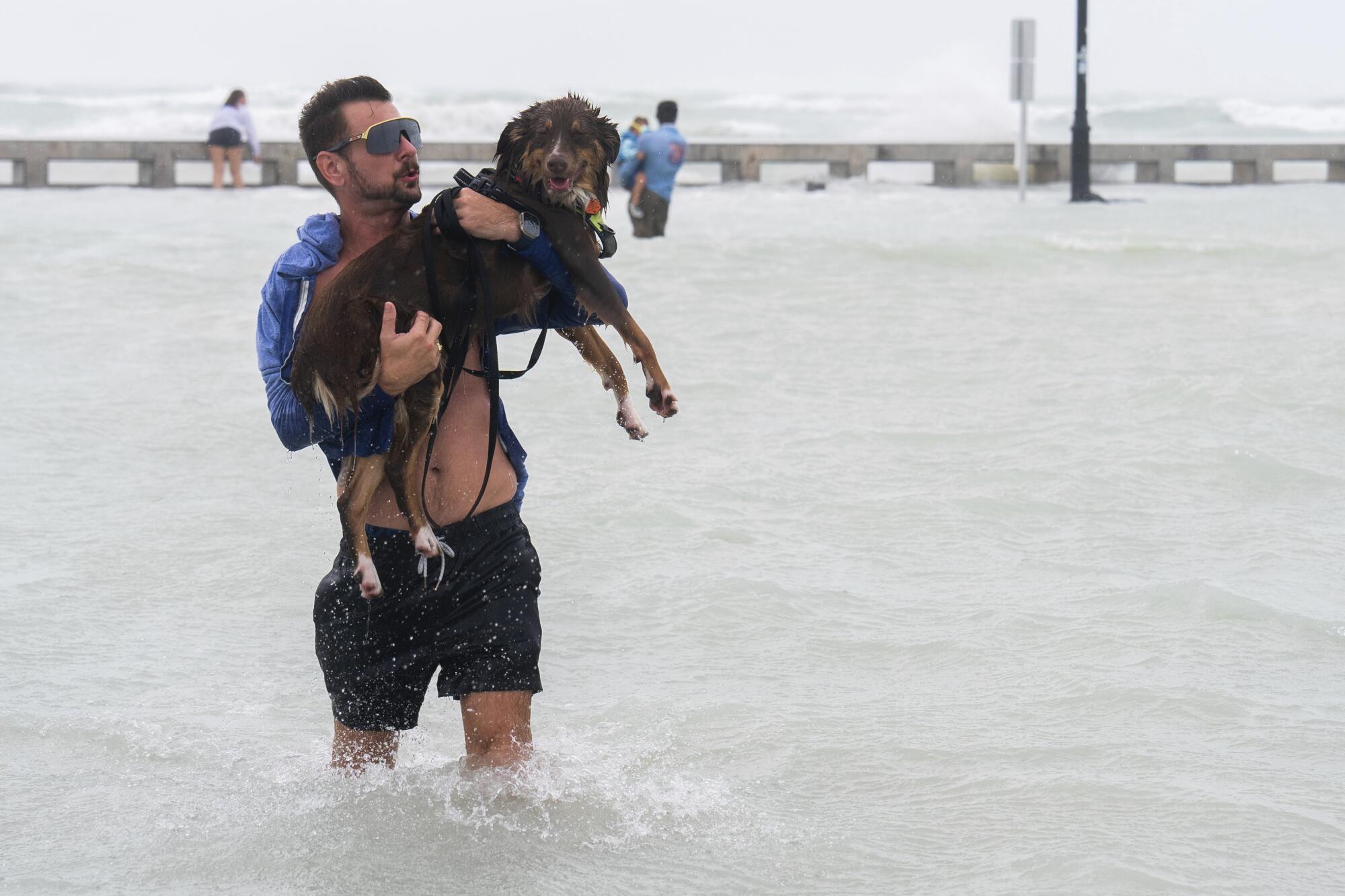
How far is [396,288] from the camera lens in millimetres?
3391

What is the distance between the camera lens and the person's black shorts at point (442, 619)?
11.8 feet

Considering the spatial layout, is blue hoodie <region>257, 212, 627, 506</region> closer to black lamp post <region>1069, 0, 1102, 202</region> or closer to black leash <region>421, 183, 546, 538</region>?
black leash <region>421, 183, 546, 538</region>

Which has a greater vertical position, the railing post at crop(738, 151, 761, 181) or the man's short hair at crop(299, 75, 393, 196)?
the railing post at crop(738, 151, 761, 181)

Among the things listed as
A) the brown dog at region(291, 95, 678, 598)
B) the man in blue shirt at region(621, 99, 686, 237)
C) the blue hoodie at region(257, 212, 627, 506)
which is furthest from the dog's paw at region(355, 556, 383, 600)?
the man in blue shirt at region(621, 99, 686, 237)

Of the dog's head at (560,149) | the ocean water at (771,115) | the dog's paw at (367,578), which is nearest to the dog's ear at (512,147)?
the dog's head at (560,149)

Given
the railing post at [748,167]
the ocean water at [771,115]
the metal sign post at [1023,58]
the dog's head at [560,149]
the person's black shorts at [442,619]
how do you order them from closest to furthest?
the dog's head at [560,149] → the person's black shorts at [442,619] → the metal sign post at [1023,58] → the railing post at [748,167] → the ocean water at [771,115]

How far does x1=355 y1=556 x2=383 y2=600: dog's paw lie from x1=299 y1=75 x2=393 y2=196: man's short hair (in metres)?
0.80

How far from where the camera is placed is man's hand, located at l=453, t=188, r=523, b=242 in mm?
3451

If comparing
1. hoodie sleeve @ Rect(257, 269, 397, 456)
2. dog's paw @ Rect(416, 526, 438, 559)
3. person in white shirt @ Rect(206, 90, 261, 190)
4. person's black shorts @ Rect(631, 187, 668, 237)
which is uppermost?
person in white shirt @ Rect(206, 90, 261, 190)

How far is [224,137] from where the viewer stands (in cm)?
2397

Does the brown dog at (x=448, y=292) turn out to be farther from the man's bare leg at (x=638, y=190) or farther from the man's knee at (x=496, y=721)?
the man's bare leg at (x=638, y=190)

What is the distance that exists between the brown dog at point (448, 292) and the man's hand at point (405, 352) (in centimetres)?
6

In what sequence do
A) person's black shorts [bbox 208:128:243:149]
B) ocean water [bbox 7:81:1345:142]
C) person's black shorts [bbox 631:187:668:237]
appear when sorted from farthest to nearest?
ocean water [bbox 7:81:1345:142], person's black shorts [bbox 208:128:243:149], person's black shorts [bbox 631:187:668:237]

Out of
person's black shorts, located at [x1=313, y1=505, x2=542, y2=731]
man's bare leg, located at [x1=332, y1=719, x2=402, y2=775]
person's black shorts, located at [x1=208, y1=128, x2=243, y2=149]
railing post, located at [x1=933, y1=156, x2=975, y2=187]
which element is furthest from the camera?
railing post, located at [x1=933, y1=156, x2=975, y2=187]
